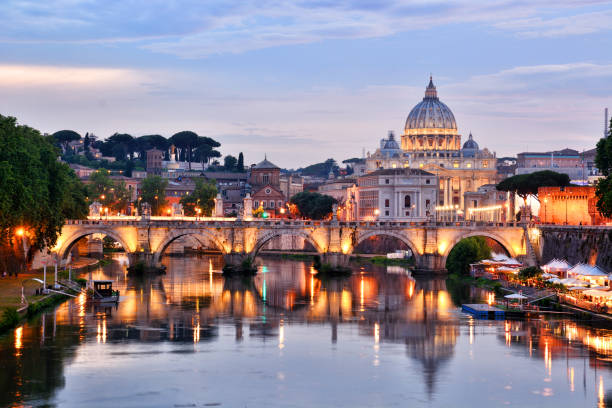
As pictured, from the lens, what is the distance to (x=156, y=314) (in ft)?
215

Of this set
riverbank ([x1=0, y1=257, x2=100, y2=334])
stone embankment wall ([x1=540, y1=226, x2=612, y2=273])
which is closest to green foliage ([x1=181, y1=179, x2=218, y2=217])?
riverbank ([x1=0, y1=257, x2=100, y2=334])

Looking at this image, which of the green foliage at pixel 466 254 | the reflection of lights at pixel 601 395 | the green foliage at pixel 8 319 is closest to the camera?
Result: the reflection of lights at pixel 601 395

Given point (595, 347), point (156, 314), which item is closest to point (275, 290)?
point (156, 314)

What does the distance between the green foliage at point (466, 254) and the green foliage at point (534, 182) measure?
3370 centimetres

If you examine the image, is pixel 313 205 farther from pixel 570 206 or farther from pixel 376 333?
pixel 376 333

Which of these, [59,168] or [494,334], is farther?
[59,168]

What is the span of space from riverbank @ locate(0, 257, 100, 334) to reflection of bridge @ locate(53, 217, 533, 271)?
30.4 feet

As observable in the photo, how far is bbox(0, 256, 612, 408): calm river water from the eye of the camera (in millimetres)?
41906

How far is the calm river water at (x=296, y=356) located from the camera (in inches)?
1650

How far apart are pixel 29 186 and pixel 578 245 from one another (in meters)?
43.2

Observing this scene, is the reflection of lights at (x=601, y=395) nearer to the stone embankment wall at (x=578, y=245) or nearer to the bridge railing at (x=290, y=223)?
the stone embankment wall at (x=578, y=245)

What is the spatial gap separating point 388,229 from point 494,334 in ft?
134

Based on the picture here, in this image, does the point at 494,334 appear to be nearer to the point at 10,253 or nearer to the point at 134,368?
the point at 134,368

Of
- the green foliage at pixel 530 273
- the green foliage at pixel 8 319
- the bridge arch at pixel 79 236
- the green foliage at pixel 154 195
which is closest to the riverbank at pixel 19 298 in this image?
the green foliage at pixel 8 319
